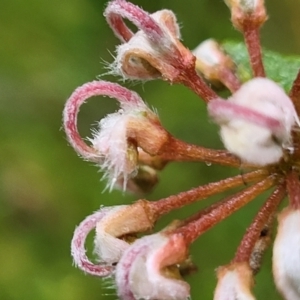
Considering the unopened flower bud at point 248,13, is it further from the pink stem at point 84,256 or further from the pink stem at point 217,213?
the pink stem at point 84,256

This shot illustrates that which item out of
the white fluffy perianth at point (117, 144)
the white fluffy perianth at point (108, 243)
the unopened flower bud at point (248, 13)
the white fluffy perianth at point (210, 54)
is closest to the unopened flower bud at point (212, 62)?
the white fluffy perianth at point (210, 54)

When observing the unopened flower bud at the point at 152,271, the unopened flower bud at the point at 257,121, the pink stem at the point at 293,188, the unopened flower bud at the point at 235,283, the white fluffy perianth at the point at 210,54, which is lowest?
the unopened flower bud at the point at 235,283

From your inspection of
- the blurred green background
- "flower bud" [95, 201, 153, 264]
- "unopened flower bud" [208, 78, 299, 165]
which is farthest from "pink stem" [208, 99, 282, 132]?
the blurred green background

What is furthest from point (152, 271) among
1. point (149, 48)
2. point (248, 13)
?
point (248, 13)

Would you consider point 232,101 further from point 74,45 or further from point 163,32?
point 74,45

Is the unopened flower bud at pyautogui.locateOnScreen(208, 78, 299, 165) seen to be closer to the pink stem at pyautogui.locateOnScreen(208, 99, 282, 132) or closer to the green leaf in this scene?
the pink stem at pyautogui.locateOnScreen(208, 99, 282, 132)

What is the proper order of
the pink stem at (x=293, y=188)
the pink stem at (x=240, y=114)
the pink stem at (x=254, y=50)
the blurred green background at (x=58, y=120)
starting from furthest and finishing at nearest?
the blurred green background at (x=58, y=120) < the pink stem at (x=254, y=50) < the pink stem at (x=293, y=188) < the pink stem at (x=240, y=114)

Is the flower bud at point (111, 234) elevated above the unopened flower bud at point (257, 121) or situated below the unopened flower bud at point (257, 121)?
below
